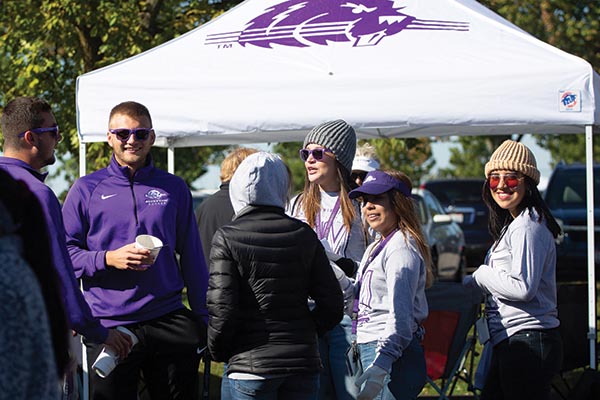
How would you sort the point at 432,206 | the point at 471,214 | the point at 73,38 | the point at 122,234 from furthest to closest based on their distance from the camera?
the point at 471,214 < the point at 432,206 < the point at 73,38 < the point at 122,234

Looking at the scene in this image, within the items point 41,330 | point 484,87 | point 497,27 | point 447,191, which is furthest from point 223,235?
point 447,191

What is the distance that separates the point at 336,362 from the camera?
4.89m

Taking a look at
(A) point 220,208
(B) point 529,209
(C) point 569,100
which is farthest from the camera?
(A) point 220,208

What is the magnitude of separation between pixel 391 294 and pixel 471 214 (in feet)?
43.1

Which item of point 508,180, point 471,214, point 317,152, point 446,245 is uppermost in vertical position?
point 317,152

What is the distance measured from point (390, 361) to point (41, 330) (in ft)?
8.08

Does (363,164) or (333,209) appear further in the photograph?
(363,164)

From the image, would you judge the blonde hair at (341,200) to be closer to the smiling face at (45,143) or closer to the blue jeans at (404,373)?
the blue jeans at (404,373)

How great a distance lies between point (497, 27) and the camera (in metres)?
6.29

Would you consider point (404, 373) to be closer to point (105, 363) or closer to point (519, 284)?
point (519, 284)

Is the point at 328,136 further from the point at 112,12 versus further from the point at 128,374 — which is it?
the point at 112,12

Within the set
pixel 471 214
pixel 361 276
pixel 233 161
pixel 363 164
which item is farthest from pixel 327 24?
pixel 471 214

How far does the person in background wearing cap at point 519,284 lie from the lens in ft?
15.3

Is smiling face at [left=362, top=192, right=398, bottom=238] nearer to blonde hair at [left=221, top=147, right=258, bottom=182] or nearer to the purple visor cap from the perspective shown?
the purple visor cap
